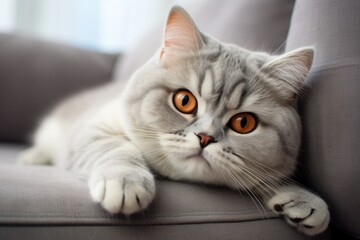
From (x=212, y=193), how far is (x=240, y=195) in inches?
3.0

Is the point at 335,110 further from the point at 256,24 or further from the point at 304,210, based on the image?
the point at 256,24

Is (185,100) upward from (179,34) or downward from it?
downward

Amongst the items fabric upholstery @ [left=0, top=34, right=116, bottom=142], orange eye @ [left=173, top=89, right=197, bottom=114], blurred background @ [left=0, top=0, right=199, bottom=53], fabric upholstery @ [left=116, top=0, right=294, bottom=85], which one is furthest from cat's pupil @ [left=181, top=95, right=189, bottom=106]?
blurred background @ [left=0, top=0, right=199, bottom=53]

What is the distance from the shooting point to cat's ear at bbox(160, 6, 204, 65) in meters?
0.99

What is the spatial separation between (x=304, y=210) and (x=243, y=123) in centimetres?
25

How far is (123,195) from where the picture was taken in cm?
72

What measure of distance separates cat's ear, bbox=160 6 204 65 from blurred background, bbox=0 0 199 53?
1.68 meters

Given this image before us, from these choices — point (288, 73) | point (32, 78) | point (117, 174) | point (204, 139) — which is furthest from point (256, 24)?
point (32, 78)

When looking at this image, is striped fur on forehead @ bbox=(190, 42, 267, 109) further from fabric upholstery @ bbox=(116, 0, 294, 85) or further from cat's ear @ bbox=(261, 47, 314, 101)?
fabric upholstery @ bbox=(116, 0, 294, 85)

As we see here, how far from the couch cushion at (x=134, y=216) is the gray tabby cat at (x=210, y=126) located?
0.04 meters

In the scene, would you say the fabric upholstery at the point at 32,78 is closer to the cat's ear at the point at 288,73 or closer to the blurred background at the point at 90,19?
the blurred background at the point at 90,19

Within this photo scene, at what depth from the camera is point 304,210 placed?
833mm

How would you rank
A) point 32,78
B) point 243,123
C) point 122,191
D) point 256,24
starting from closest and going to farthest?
point 122,191, point 243,123, point 256,24, point 32,78

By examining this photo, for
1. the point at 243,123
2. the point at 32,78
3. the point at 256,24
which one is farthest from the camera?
the point at 32,78
